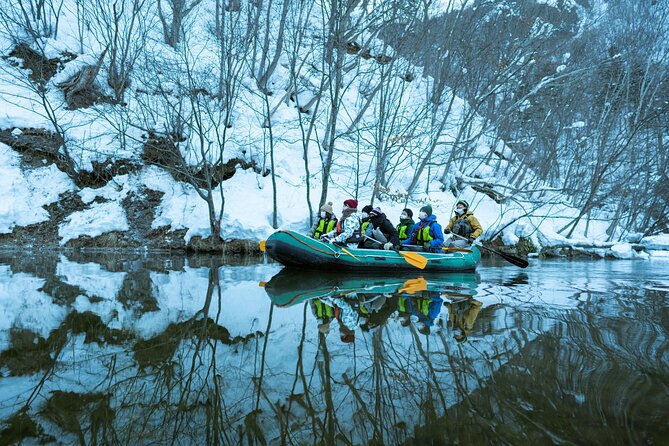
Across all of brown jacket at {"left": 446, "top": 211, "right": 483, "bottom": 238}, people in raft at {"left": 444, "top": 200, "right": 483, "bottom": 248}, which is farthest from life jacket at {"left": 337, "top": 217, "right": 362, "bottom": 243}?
brown jacket at {"left": 446, "top": 211, "right": 483, "bottom": 238}

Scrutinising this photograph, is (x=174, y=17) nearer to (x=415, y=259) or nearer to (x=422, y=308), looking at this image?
(x=415, y=259)

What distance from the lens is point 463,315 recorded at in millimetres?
4699

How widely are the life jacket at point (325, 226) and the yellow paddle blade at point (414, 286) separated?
7.46 ft

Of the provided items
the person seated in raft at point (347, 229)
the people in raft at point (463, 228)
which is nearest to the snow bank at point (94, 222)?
the person seated in raft at point (347, 229)

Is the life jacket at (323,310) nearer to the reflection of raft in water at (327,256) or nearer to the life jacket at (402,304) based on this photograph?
the life jacket at (402,304)

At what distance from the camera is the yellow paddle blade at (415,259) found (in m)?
9.06

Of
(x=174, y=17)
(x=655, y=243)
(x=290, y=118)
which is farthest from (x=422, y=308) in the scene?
(x=655, y=243)

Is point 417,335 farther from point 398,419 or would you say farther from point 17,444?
point 17,444

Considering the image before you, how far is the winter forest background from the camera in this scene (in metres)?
15.0

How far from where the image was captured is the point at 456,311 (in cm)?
493

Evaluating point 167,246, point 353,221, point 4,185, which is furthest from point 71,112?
point 353,221

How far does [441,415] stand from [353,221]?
705cm

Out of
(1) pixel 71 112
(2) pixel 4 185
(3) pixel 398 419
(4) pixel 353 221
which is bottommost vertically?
(3) pixel 398 419

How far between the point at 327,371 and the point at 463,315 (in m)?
2.25
